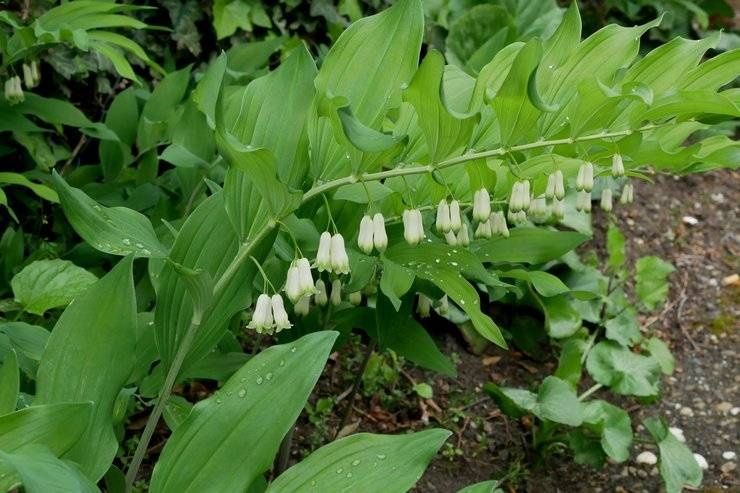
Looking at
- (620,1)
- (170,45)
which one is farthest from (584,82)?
(620,1)

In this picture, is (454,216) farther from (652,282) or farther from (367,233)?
(652,282)

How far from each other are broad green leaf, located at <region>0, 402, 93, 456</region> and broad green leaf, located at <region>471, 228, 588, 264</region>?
1.29 m

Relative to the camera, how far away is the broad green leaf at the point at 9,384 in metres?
1.83

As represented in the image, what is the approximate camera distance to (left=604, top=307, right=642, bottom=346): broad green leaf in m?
3.74

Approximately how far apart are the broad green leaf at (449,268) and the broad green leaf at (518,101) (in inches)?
17.9

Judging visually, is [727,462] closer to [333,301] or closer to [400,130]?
[333,301]

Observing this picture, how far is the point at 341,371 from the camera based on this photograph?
3736mm

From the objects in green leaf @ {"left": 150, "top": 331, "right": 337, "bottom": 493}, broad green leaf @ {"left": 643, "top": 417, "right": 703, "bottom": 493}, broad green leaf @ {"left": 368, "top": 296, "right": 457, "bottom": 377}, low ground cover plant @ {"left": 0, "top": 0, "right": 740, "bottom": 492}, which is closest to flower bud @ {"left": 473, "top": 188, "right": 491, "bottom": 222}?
low ground cover plant @ {"left": 0, "top": 0, "right": 740, "bottom": 492}

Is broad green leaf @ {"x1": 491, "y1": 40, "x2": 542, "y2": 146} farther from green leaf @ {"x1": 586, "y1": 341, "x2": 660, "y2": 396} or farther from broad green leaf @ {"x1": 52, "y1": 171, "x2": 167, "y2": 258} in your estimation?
green leaf @ {"x1": 586, "y1": 341, "x2": 660, "y2": 396}

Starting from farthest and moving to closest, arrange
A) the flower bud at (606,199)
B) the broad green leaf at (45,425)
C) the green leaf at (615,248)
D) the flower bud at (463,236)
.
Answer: the green leaf at (615,248) < the flower bud at (606,199) < the flower bud at (463,236) < the broad green leaf at (45,425)

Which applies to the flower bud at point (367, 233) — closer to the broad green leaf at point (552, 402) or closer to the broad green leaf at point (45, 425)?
the broad green leaf at point (45, 425)

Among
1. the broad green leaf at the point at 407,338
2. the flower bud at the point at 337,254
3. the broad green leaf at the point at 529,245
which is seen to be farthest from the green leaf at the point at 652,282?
the flower bud at the point at 337,254

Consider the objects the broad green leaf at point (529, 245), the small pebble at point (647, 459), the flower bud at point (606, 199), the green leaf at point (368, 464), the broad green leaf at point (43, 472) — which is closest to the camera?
the broad green leaf at point (43, 472)

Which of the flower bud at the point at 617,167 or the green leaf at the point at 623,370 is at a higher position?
the flower bud at the point at 617,167
